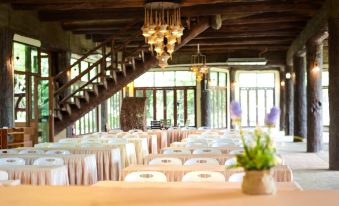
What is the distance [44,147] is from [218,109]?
696 inches

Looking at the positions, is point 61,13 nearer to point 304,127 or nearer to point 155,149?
point 155,149

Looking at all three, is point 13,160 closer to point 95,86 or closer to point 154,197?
point 154,197

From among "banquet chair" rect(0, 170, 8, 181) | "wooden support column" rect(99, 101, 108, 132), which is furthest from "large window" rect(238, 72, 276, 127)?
"banquet chair" rect(0, 170, 8, 181)

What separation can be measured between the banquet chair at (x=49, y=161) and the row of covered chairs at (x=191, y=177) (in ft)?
5.64

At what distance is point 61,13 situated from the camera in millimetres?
14352

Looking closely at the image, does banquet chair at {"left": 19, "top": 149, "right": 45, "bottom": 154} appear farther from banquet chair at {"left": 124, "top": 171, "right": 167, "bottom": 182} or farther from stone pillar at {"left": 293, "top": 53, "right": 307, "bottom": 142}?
stone pillar at {"left": 293, "top": 53, "right": 307, "bottom": 142}

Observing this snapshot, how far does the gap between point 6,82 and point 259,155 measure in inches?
405

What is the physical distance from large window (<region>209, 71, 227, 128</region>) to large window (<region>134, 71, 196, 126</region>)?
3.42 ft

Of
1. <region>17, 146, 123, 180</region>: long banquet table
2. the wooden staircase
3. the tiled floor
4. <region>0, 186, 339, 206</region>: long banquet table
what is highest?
the wooden staircase

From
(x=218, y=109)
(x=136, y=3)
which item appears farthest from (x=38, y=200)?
(x=218, y=109)

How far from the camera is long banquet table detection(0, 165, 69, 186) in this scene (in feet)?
18.8

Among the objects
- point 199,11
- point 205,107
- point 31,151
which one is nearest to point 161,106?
point 205,107

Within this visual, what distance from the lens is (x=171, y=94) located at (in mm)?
25109

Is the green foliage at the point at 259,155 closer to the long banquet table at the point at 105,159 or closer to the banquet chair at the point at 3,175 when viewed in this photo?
the banquet chair at the point at 3,175
